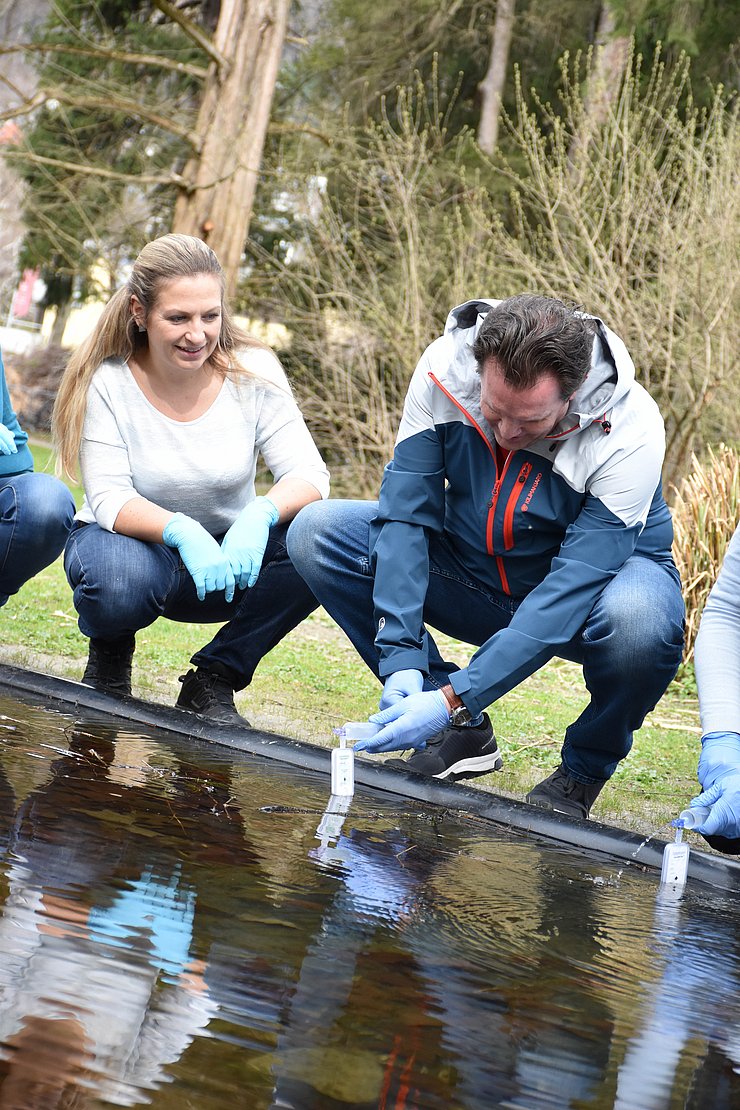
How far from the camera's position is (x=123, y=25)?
572 inches

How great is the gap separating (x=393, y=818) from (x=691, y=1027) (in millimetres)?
937

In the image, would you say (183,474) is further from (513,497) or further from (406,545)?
(513,497)

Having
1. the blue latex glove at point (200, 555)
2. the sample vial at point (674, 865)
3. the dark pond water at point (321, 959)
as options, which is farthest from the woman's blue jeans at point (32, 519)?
the sample vial at point (674, 865)

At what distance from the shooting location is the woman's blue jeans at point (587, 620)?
103 inches

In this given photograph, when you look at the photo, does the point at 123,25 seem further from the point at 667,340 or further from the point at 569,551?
the point at 569,551

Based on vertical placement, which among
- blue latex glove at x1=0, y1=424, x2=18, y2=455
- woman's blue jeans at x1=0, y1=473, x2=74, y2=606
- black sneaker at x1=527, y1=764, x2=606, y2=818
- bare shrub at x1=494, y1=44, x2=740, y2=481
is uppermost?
bare shrub at x1=494, y1=44, x2=740, y2=481

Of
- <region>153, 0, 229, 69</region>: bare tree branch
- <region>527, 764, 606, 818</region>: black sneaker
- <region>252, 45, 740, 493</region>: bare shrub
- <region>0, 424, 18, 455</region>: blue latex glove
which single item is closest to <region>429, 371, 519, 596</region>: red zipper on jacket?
<region>527, 764, 606, 818</region>: black sneaker

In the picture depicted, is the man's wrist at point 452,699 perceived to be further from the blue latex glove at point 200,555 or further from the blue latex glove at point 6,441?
the blue latex glove at point 6,441

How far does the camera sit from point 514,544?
2.81 m

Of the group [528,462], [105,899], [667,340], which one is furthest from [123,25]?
[105,899]

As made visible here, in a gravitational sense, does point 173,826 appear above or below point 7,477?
below

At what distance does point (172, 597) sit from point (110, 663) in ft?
0.90

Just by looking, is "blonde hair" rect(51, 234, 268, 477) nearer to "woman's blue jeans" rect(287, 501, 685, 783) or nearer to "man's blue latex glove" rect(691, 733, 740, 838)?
"woman's blue jeans" rect(287, 501, 685, 783)

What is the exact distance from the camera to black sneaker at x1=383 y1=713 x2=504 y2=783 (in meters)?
2.90
